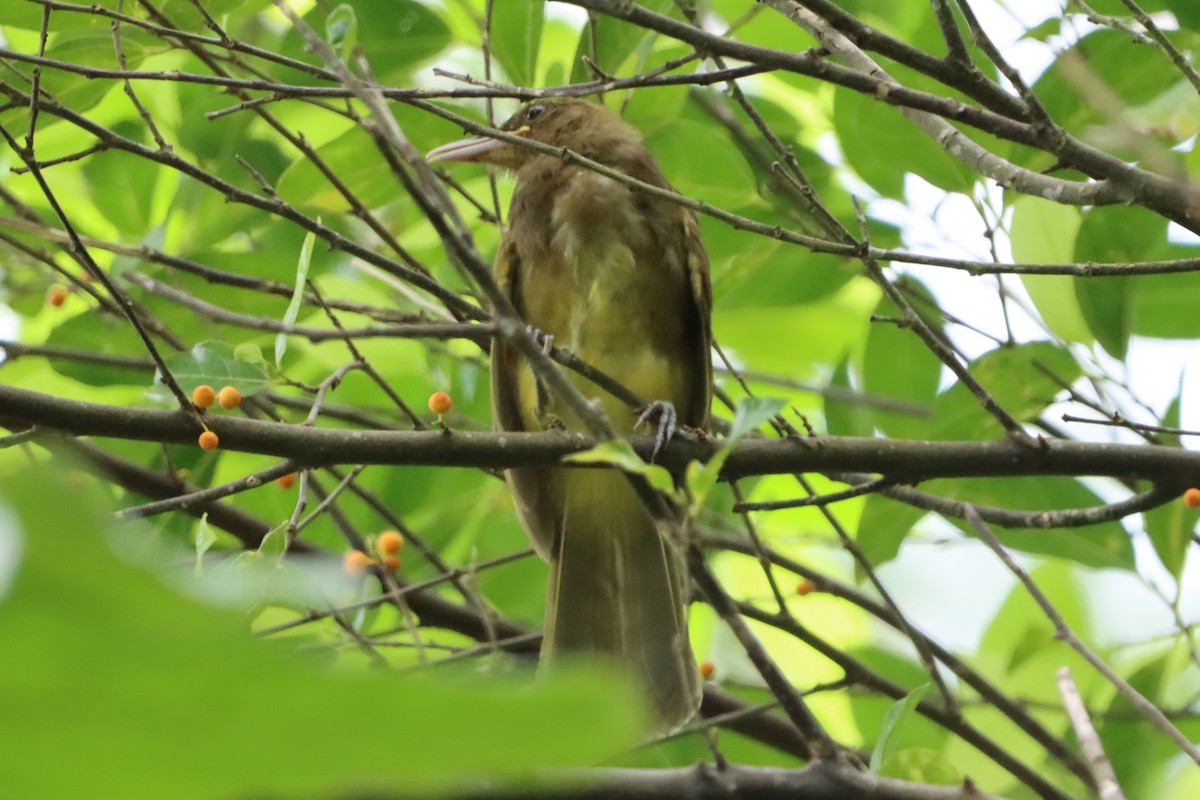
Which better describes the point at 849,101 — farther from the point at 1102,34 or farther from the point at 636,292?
the point at 636,292

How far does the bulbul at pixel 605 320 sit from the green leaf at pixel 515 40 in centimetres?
Answer: 53

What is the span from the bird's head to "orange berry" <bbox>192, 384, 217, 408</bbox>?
1073mm

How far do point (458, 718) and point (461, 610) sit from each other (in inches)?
124

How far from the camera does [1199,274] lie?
10.8 ft

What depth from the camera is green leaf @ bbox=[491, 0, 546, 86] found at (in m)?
3.16

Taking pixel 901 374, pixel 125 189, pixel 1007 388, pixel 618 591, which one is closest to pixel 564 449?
pixel 1007 388

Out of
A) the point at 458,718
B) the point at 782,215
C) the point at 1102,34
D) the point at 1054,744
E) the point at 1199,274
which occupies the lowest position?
the point at 1054,744

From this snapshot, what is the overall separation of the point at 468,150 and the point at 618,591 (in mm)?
1312

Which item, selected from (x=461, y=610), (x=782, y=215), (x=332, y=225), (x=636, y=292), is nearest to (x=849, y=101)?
(x=782, y=215)

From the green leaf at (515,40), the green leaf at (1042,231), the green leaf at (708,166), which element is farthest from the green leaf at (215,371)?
the green leaf at (1042,231)

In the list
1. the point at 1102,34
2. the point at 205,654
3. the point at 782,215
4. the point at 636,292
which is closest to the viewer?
the point at 205,654

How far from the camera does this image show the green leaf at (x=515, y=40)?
124 inches

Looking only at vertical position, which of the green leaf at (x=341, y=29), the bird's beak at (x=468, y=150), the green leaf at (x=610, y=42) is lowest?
the green leaf at (x=341, y=29)

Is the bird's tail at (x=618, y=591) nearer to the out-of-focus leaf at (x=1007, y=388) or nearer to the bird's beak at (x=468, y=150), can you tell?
the out-of-focus leaf at (x=1007, y=388)
